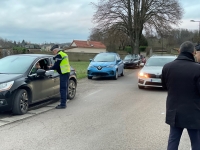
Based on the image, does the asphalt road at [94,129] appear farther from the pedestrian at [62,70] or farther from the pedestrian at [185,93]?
the pedestrian at [185,93]

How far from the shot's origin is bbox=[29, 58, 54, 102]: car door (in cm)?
734

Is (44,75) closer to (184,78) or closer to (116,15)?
(184,78)

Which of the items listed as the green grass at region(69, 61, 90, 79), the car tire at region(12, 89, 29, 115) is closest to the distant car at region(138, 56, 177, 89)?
the green grass at region(69, 61, 90, 79)

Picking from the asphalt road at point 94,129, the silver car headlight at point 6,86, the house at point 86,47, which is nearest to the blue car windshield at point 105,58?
the asphalt road at point 94,129

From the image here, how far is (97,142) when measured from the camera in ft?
16.0

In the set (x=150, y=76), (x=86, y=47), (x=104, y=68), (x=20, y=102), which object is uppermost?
(x=86, y=47)

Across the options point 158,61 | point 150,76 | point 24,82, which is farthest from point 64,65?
point 158,61

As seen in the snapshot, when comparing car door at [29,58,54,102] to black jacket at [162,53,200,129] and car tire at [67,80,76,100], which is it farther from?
black jacket at [162,53,200,129]

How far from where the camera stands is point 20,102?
677cm

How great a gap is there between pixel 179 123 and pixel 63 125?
3249 mm

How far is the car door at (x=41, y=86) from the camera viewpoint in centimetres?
734

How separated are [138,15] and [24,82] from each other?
31711 millimetres

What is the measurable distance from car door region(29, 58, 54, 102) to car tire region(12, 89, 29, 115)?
0.36m

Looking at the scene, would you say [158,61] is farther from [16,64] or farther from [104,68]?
[16,64]
